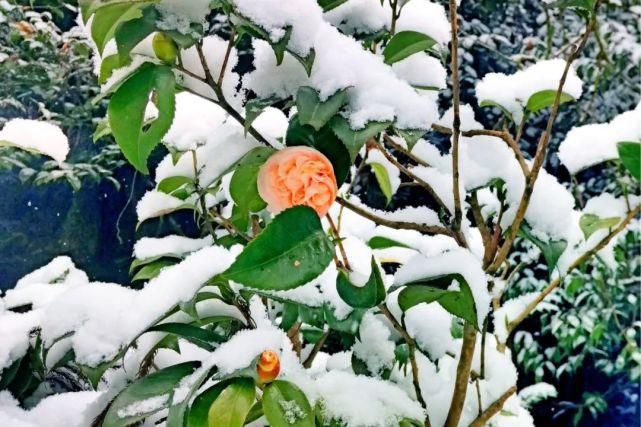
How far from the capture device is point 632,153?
1.43ft

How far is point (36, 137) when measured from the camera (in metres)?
0.59

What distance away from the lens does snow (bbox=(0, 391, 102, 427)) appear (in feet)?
1.66

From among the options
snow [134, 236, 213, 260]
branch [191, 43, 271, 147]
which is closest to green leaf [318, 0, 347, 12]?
branch [191, 43, 271, 147]

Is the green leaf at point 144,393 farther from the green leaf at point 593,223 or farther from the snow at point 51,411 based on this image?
the green leaf at point 593,223

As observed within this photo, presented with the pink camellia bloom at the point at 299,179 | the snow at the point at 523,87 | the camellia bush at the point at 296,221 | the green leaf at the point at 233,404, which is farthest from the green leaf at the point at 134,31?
the snow at the point at 523,87

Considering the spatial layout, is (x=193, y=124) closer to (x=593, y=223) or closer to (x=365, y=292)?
(x=365, y=292)

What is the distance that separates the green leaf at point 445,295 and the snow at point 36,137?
0.34 metres

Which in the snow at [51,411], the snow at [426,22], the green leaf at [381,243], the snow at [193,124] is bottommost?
the snow at [51,411]

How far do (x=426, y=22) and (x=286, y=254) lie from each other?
285 millimetres

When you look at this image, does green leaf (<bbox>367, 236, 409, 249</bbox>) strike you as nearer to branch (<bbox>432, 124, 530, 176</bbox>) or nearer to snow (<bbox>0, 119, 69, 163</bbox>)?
branch (<bbox>432, 124, 530, 176</bbox>)

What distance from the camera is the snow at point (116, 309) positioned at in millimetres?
454

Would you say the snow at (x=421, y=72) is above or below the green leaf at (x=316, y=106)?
below

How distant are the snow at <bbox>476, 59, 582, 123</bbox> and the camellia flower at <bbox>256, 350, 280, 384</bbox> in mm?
318

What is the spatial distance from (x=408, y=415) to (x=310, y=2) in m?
0.30
